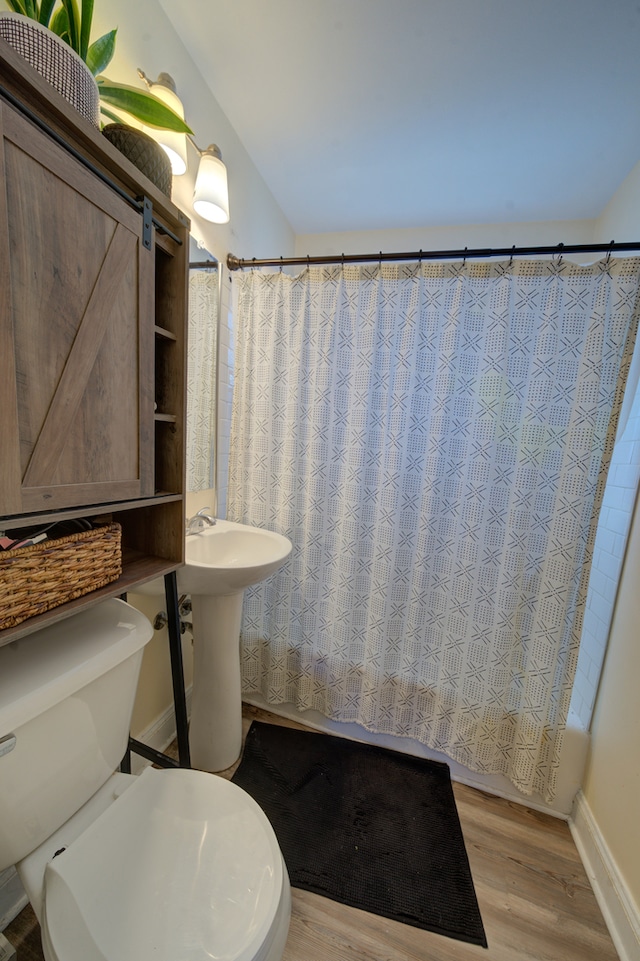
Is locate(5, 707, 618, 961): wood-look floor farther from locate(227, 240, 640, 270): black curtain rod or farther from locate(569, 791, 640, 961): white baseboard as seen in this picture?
locate(227, 240, 640, 270): black curtain rod

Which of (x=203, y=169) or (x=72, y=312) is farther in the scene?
(x=203, y=169)

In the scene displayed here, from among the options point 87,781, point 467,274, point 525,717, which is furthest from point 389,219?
point 87,781

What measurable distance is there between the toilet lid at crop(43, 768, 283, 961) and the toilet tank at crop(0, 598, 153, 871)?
8 cm

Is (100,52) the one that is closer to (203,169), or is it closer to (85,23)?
(85,23)

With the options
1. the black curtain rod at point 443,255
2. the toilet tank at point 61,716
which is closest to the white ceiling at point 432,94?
the black curtain rod at point 443,255

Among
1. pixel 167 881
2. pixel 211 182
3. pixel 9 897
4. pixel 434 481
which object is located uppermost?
pixel 211 182

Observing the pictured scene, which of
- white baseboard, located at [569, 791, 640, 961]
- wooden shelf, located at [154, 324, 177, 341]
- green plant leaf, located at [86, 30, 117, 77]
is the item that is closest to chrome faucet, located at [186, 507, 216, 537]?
wooden shelf, located at [154, 324, 177, 341]

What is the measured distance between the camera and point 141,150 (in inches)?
28.4

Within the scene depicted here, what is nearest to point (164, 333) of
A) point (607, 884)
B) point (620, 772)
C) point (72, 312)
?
point (72, 312)

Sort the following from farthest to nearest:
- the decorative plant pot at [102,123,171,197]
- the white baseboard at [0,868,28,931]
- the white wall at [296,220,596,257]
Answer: the white wall at [296,220,596,257]
the white baseboard at [0,868,28,931]
the decorative plant pot at [102,123,171,197]

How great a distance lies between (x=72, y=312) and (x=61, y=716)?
73cm

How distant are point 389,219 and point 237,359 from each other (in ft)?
4.14

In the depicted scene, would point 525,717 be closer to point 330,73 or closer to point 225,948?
point 225,948

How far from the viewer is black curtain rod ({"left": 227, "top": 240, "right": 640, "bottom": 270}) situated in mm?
1068
